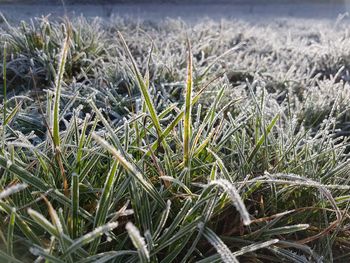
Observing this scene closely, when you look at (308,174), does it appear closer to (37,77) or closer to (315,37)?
(37,77)

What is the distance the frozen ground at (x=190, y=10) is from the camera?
4.45 metres

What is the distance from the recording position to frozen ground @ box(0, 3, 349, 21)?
4445 millimetres

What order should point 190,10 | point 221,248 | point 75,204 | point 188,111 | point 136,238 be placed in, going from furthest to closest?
point 190,10, point 188,111, point 75,204, point 221,248, point 136,238

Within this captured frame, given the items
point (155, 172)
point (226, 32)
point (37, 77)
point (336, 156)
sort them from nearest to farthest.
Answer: point (155, 172)
point (336, 156)
point (37, 77)
point (226, 32)

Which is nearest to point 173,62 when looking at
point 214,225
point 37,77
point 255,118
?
point 37,77

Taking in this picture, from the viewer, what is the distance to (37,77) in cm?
263

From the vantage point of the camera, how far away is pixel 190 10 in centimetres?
660

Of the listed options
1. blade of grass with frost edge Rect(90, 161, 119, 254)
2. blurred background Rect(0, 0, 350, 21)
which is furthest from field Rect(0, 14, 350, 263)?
blurred background Rect(0, 0, 350, 21)

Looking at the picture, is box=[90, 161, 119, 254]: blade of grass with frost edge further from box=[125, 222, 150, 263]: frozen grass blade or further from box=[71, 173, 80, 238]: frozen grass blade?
box=[125, 222, 150, 263]: frozen grass blade

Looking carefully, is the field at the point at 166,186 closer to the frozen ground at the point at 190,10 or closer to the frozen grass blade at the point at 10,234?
the frozen grass blade at the point at 10,234

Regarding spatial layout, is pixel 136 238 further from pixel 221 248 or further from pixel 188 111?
pixel 188 111

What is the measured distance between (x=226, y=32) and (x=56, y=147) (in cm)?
270

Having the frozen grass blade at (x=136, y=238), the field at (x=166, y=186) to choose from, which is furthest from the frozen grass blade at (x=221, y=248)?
the frozen grass blade at (x=136, y=238)

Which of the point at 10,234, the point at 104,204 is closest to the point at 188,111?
the point at 104,204
